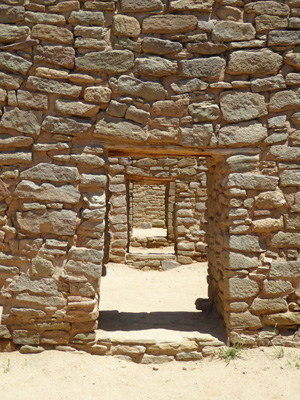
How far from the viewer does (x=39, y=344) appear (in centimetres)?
363

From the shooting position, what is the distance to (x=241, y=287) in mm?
3701

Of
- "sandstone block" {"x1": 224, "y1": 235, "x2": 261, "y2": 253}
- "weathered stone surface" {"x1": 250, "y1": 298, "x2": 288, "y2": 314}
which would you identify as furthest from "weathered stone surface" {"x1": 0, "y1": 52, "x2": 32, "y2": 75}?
"weathered stone surface" {"x1": 250, "y1": 298, "x2": 288, "y2": 314}

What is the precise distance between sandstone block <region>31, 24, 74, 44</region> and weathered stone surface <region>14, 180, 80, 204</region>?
4.41 feet

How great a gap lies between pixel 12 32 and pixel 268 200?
2.88 metres

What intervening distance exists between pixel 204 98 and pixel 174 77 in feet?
1.16

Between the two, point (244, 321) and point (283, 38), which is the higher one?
point (283, 38)

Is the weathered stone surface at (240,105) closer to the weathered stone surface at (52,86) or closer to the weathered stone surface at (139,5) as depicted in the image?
the weathered stone surface at (139,5)

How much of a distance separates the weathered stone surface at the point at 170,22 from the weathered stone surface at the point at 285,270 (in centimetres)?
244

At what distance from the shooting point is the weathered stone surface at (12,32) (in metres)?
3.57

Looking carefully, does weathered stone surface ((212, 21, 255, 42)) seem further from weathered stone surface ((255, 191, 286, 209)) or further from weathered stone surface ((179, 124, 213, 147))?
weathered stone surface ((255, 191, 286, 209))

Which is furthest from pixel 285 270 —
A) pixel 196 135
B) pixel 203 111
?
pixel 203 111

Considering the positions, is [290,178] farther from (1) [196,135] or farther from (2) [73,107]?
(2) [73,107]

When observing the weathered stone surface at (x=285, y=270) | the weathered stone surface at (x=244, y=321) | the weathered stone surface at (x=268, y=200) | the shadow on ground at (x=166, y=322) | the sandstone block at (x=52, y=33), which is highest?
the sandstone block at (x=52, y=33)

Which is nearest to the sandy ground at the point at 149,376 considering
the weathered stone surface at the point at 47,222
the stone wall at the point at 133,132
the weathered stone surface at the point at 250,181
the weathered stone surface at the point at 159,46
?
the stone wall at the point at 133,132
